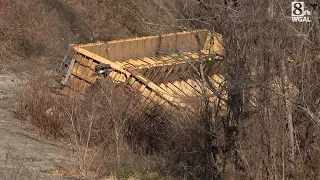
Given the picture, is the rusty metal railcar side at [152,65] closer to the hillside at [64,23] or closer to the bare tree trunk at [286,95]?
the hillside at [64,23]

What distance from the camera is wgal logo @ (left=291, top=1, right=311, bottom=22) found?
7.69 m

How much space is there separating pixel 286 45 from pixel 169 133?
4907 mm

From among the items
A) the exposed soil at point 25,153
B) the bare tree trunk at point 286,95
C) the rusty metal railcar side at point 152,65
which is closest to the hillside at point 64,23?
the rusty metal railcar side at point 152,65

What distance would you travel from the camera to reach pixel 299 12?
7.75 m

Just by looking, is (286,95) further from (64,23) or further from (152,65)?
(64,23)

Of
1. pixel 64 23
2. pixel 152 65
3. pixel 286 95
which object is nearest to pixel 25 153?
pixel 286 95

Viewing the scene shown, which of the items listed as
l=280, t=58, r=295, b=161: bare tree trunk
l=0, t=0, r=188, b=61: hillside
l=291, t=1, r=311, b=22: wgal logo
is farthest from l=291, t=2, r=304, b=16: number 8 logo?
l=0, t=0, r=188, b=61: hillside

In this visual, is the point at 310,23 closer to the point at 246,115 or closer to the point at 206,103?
the point at 246,115

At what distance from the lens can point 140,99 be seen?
14.0m

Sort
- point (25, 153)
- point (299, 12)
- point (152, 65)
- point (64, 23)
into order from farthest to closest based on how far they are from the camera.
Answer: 1. point (64, 23)
2. point (152, 65)
3. point (25, 153)
4. point (299, 12)

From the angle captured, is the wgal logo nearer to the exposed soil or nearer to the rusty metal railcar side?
the rusty metal railcar side

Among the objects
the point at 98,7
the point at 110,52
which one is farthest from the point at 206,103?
the point at 98,7

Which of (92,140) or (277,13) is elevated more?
(277,13)

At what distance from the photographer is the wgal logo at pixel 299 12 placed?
769cm
